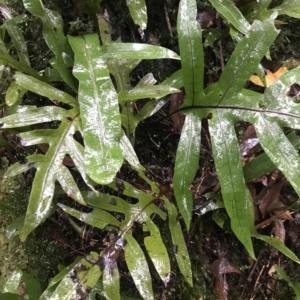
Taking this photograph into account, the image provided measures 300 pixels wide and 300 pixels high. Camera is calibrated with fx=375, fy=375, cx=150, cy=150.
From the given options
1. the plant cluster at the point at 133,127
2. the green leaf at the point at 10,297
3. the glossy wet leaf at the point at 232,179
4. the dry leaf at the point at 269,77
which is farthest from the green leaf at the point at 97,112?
the dry leaf at the point at 269,77

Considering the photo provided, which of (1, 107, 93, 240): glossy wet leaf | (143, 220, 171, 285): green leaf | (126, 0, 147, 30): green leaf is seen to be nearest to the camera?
(1, 107, 93, 240): glossy wet leaf

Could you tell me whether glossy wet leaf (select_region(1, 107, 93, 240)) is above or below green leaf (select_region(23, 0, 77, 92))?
below

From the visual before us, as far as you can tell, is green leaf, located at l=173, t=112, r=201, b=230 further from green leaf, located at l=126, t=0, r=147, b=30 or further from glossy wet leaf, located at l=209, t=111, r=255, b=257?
green leaf, located at l=126, t=0, r=147, b=30

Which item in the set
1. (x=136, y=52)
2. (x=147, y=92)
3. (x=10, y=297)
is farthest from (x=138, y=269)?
(x=136, y=52)

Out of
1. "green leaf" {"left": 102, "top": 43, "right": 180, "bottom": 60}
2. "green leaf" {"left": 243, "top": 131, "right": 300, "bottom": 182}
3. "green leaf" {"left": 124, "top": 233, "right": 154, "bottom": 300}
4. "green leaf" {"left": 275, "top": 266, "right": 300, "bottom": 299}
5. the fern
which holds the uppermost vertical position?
"green leaf" {"left": 102, "top": 43, "right": 180, "bottom": 60}

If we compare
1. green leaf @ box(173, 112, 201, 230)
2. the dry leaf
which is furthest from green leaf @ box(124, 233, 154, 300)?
the dry leaf

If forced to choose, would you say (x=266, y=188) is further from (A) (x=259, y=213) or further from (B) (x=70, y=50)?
(B) (x=70, y=50)

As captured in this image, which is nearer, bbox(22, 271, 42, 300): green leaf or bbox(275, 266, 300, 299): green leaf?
bbox(22, 271, 42, 300): green leaf
